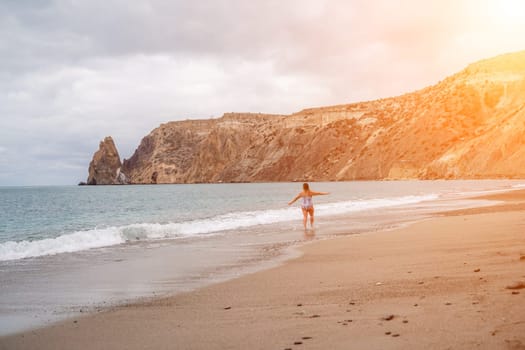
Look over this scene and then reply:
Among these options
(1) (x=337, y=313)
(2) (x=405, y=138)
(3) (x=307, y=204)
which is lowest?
(1) (x=337, y=313)

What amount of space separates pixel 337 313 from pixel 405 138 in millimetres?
131214

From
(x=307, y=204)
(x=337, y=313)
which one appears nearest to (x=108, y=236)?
(x=307, y=204)

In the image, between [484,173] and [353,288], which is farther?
[484,173]

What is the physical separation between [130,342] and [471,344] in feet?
10.5

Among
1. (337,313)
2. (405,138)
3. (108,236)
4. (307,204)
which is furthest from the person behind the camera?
(405,138)

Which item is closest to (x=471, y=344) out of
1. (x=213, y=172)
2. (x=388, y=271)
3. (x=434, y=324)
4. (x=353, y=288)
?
(x=434, y=324)

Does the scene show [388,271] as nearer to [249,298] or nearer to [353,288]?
[353,288]

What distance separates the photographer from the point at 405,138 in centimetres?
13162

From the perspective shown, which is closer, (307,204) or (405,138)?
(307,204)

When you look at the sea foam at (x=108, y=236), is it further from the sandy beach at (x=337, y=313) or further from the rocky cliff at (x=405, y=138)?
the rocky cliff at (x=405, y=138)

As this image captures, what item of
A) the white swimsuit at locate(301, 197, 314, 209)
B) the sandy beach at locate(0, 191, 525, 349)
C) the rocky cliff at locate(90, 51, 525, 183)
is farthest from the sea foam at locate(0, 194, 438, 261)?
the rocky cliff at locate(90, 51, 525, 183)

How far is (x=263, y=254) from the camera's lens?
40.3 ft

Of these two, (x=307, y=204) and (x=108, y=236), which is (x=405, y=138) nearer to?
(x=307, y=204)

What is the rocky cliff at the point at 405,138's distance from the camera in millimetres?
102438
